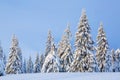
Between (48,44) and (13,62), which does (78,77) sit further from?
(48,44)

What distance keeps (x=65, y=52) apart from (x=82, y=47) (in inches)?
359

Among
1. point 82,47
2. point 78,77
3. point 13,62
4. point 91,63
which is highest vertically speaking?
point 82,47

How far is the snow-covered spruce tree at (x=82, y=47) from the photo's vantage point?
180 feet

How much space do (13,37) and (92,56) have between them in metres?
19.9

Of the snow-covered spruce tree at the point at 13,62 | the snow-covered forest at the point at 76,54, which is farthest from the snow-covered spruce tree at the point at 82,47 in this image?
the snow-covered spruce tree at the point at 13,62

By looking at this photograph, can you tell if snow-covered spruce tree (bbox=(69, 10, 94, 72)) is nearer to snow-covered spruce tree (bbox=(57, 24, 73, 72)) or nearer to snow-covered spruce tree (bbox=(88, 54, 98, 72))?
snow-covered spruce tree (bbox=(88, 54, 98, 72))

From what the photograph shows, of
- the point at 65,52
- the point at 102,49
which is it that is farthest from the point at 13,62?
the point at 102,49

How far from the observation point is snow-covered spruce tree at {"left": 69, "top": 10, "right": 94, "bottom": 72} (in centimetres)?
5475

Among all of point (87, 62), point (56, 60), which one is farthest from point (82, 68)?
point (56, 60)

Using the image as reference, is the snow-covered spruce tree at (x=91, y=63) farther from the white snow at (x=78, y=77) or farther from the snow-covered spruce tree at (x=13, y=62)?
the white snow at (x=78, y=77)

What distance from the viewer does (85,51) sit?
55.2 meters

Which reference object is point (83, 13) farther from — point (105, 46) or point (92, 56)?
point (105, 46)

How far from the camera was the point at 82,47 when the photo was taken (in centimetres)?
5581

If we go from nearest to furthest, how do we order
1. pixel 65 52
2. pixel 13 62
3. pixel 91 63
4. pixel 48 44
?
pixel 91 63 < pixel 65 52 < pixel 13 62 < pixel 48 44
